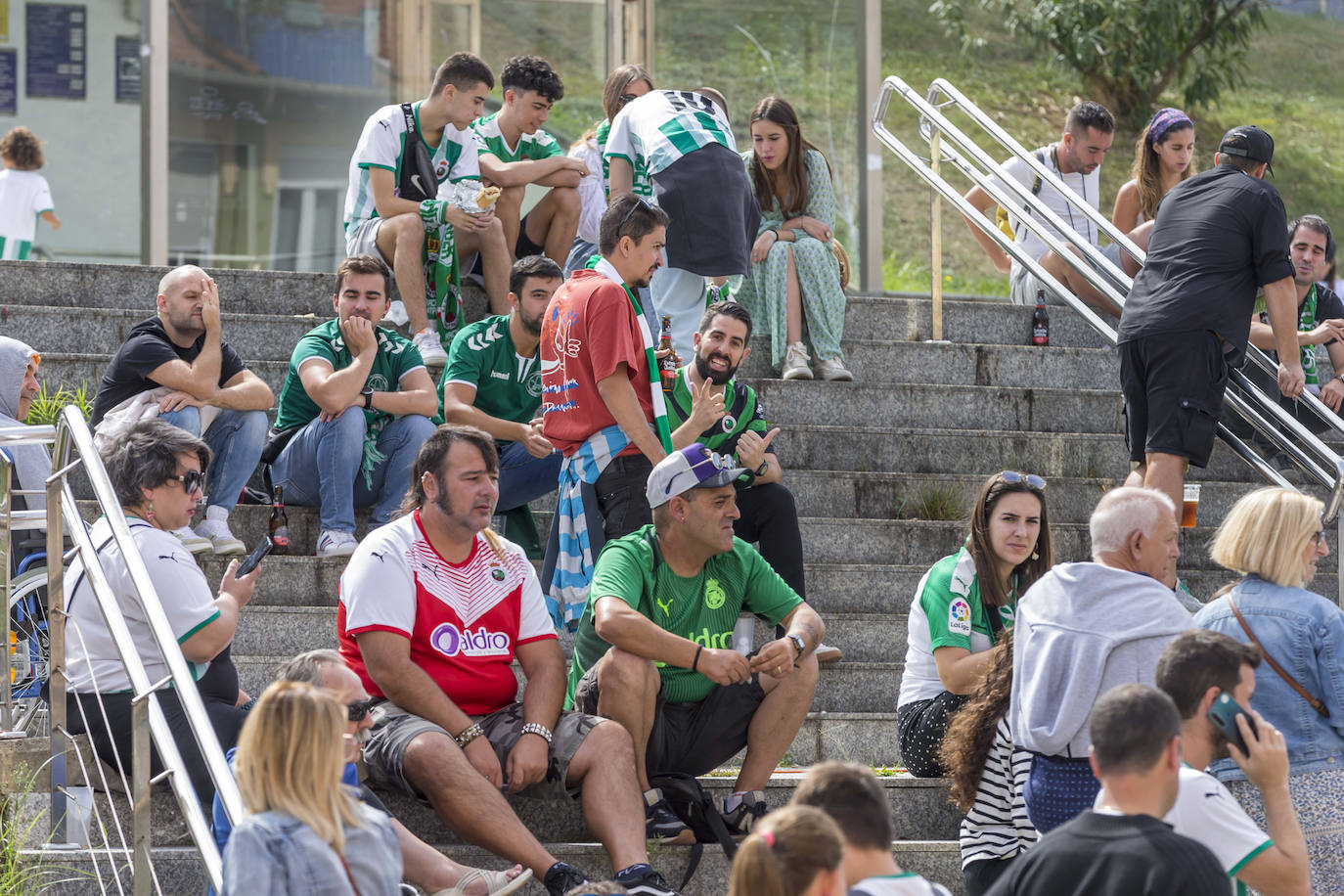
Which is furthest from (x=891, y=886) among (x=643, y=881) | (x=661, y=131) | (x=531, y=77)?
(x=531, y=77)

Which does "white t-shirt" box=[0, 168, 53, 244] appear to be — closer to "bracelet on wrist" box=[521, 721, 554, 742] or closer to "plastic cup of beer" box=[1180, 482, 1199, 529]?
"bracelet on wrist" box=[521, 721, 554, 742]

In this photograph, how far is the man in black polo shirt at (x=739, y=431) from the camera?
19.7 feet

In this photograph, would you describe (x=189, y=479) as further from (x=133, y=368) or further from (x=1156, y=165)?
(x=1156, y=165)

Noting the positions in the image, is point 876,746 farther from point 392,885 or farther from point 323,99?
point 323,99

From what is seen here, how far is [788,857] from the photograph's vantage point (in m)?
2.73

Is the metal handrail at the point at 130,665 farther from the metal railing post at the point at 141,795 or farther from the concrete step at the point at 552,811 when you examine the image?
the concrete step at the point at 552,811

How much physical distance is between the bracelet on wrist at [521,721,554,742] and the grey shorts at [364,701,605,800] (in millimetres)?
40

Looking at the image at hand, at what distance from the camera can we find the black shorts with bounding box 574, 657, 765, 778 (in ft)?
16.5

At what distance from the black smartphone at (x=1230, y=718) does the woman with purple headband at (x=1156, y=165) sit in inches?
197

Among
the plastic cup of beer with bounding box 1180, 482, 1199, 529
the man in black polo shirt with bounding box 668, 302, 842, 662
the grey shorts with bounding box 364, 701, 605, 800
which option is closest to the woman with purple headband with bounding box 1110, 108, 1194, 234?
the plastic cup of beer with bounding box 1180, 482, 1199, 529

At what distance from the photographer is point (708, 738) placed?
504cm

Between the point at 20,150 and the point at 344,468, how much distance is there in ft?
19.0

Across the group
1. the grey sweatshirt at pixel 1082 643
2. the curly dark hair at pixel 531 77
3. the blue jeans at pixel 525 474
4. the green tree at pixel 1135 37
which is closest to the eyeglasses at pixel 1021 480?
the grey sweatshirt at pixel 1082 643

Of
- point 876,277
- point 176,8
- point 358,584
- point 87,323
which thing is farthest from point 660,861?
point 176,8
